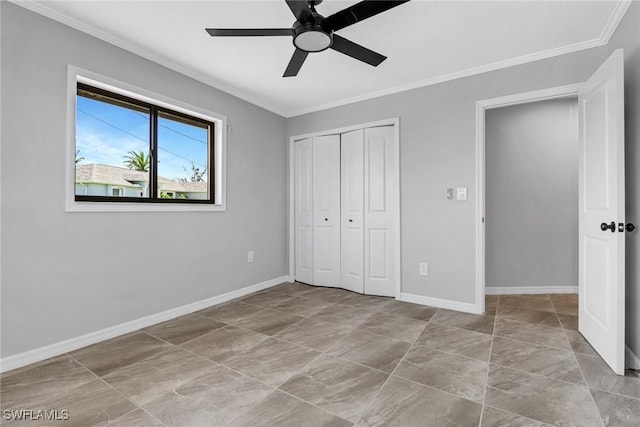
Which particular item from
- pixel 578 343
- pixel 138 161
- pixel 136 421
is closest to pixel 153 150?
pixel 138 161

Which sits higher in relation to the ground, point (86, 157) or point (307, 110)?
point (307, 110)

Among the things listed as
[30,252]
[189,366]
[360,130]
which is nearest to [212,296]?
[189,366]

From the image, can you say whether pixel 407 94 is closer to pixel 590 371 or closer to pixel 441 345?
pixel 441 345

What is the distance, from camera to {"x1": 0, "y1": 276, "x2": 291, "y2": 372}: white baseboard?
196cm

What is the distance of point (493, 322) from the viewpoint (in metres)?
2.74

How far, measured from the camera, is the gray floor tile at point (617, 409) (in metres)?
1.44

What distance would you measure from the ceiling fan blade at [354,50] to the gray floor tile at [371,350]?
209cm

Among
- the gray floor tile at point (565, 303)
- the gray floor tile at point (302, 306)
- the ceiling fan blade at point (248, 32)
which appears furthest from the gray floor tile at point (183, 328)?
the gray floor tile at point (565, 303)

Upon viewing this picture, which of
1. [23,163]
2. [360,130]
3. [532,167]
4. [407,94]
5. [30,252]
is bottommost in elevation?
[30,252]

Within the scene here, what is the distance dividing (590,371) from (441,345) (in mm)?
866

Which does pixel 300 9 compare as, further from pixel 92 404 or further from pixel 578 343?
pixel 578 343

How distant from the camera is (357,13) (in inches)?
66.5

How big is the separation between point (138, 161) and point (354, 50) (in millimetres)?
2138

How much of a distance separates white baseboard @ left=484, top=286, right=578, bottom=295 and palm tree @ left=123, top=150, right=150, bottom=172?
402cm
